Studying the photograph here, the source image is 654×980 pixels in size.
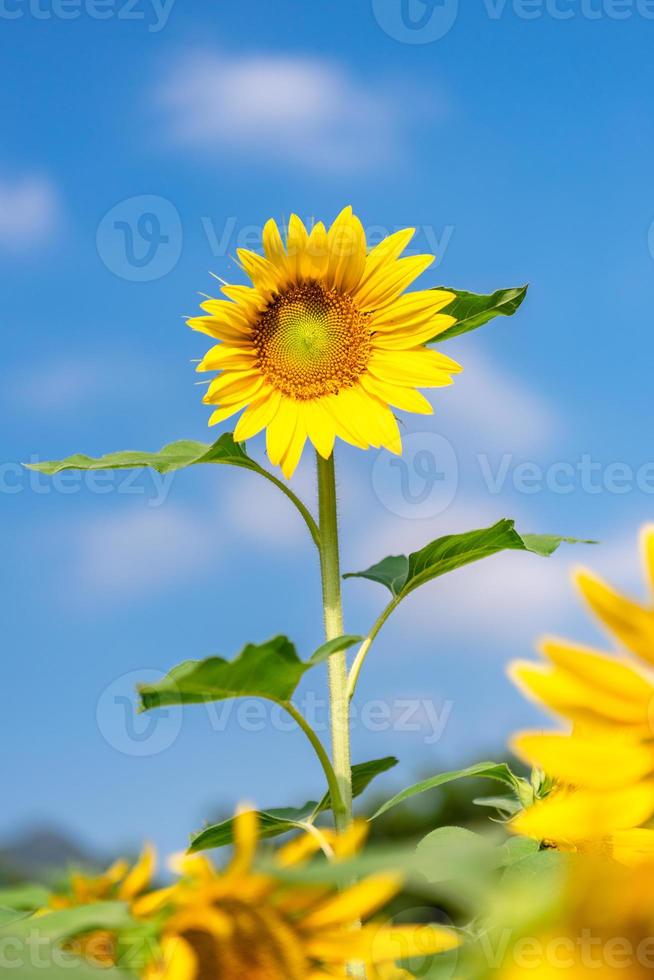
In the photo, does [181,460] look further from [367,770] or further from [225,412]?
[367,770]

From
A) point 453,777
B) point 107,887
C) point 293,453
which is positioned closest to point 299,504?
point 293,453

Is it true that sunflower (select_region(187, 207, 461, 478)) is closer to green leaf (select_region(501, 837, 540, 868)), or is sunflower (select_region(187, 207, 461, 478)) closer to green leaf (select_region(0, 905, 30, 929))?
green leaf (select_region(501, 837, 540, 868))

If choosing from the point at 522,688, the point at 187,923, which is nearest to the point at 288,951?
the point at 187,923

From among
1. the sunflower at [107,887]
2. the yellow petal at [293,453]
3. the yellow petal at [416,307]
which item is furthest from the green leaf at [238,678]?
the yellow petal at [416,307]

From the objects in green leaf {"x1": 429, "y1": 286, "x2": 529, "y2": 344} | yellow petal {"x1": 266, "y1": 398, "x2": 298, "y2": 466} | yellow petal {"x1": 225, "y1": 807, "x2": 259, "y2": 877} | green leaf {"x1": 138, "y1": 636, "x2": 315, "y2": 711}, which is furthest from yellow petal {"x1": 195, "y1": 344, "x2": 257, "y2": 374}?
yellow petal {"x1": 225, "y1": 807, "x2": 259, "y2": 877}

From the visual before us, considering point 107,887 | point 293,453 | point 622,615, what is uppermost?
point 293,453
